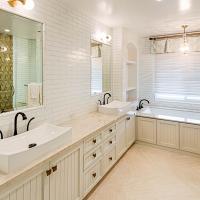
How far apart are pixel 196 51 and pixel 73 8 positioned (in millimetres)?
2964

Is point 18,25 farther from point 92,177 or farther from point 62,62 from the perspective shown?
point 92,177

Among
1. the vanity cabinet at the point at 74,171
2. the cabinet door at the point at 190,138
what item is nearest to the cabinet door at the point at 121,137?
the vanity cabinet at the point at 74,171

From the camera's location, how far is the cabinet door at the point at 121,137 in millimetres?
3295

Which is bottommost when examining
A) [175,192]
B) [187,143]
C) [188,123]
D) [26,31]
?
[175,192]

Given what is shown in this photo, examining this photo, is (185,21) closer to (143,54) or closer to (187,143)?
(143,54)

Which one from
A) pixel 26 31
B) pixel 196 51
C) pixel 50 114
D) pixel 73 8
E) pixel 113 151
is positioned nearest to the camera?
Result: pixel 26 31

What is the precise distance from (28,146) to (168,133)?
2.91 m

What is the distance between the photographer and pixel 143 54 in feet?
16.7

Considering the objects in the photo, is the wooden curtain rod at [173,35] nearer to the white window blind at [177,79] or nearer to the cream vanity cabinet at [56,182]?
the white window blind at [177,79]

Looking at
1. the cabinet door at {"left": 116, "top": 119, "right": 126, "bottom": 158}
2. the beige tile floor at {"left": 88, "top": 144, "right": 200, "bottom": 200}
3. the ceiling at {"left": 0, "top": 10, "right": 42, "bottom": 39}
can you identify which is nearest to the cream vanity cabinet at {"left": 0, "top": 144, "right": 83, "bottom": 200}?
the beige tile floor at {"left": 88, "top": 144, "right": 200, "bottom": 200}

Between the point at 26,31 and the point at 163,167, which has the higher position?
the point at 26,31

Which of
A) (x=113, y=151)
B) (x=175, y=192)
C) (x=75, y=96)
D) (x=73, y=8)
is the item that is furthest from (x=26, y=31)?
(x=175, y=192)

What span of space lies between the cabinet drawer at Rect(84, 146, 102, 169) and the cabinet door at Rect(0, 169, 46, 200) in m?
0.72

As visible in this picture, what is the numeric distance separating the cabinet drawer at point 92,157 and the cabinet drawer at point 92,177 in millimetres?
88
